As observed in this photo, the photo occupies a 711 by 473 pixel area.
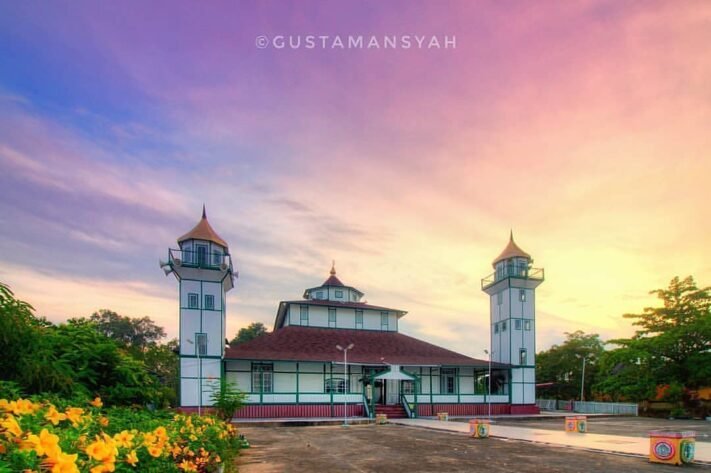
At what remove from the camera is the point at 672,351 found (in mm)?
32906

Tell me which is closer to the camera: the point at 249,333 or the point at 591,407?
the point at 591,407

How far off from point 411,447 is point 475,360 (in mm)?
20948

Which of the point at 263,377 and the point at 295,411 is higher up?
the point at 263,377

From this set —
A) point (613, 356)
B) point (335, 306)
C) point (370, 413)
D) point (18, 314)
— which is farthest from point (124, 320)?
point (18, 314)

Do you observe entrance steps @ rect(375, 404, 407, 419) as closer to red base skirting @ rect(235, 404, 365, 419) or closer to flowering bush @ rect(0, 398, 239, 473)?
red base skirting @ rect(235, 404, 365, 419)

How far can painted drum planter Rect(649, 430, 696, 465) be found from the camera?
11.3m

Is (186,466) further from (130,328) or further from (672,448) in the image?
(130,328)

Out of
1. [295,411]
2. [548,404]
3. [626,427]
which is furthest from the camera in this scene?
[548,404]

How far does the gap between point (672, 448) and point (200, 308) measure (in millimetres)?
24768

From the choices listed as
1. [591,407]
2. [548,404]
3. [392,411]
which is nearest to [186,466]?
[392,411]

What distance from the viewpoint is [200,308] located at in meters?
29.5

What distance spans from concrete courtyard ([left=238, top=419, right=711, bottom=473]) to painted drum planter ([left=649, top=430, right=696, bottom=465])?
0.92 feet

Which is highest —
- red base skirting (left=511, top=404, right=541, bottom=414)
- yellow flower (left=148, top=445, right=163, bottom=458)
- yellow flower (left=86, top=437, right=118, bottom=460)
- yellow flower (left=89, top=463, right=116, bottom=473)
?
yellow flower (left=86, top=437, right=118, bottom=460)

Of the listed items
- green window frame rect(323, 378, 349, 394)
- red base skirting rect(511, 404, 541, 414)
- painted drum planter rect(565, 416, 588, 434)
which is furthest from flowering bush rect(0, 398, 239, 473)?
red base skirting rect(511, 404, 541, 414)
